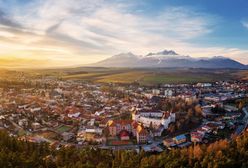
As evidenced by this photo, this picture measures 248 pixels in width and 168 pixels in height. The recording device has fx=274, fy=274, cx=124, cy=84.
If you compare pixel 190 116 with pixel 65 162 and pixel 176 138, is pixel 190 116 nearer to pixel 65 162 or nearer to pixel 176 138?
pixel 176 138

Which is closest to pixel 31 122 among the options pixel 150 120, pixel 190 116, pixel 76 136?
pixel 76 136

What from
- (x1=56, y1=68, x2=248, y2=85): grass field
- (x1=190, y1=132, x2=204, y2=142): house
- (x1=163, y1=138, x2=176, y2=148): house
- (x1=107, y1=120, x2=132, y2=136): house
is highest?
(x1=56, y1=68, x2=248, y2=85): grass field

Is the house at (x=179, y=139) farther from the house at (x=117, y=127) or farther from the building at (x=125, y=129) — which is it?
the house at (x=117, y=127)

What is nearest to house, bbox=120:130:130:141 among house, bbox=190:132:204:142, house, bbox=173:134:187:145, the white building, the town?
the town

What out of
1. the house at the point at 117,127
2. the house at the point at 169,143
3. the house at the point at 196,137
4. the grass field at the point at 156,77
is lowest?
the house at the point at 169,143

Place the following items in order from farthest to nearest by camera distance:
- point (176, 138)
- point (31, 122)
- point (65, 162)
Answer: point (31, 122) → point (176, 138) → point (65, 162)

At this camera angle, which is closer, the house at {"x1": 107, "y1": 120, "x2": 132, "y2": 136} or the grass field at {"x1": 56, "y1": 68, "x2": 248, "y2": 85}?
the house at {"x1": 107, "y1": 120, "x2": 132, "y2": 136}

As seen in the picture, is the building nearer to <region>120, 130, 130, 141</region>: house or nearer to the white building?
<region>120, 130, 130, 141</region>: house

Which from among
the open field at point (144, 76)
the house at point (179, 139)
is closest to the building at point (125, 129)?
the house at point (179, 139)

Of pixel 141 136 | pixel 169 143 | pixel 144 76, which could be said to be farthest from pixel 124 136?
pixel 144 76

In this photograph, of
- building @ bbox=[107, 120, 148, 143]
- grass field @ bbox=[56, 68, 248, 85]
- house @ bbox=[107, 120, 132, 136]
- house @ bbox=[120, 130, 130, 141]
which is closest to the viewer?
building @ bbox=[107, 120, 148, 143]

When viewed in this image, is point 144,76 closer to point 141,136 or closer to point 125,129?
point 125,129
